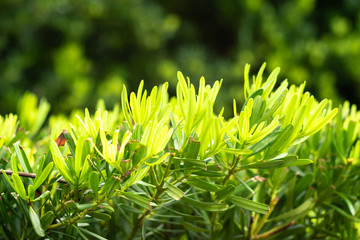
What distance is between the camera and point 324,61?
2998mm

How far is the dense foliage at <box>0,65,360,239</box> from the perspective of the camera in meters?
0.31

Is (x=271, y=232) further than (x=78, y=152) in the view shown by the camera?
Yes

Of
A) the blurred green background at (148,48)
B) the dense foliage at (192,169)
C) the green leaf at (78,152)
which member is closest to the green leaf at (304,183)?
the dense foliage at (192,169)

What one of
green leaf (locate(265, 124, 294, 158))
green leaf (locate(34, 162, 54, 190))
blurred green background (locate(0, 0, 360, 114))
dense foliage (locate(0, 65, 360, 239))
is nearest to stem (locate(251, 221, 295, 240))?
dense foliage (locate(0, 65, 360, 239))

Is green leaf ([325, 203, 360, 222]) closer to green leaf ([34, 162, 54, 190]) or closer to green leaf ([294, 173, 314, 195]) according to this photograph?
green leaf ([294, 173, 314, 195])

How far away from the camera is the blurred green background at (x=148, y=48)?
2576 mm

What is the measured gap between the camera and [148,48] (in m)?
3.02

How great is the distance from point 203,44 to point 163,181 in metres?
3.37

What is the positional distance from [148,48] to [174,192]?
9.11 feet

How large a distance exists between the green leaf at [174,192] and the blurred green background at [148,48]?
2227 mm

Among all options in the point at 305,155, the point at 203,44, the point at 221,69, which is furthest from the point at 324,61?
the point at 305,155

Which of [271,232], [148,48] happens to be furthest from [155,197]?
[148,48]

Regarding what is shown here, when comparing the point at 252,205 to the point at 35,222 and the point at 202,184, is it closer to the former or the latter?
the point at 202,184

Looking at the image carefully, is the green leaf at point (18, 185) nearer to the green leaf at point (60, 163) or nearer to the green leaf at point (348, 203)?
the green leaf at point (60, 163)
